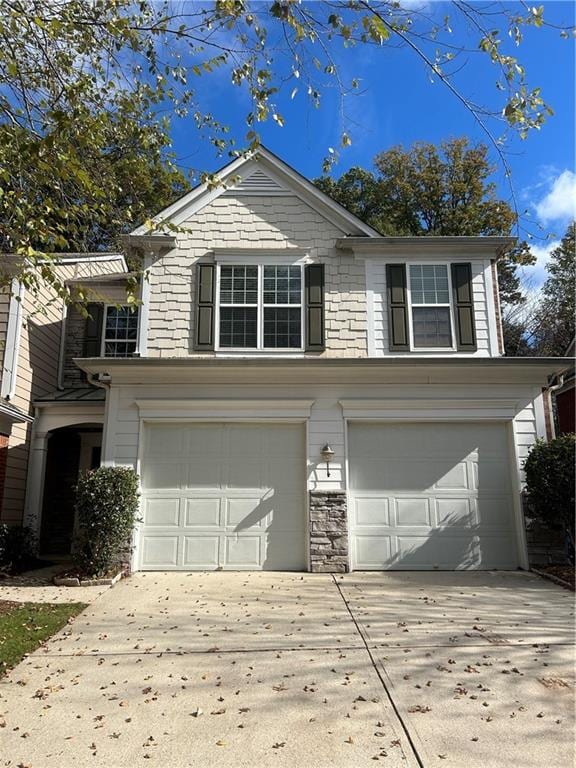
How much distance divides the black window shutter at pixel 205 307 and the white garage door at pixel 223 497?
59.0 inches

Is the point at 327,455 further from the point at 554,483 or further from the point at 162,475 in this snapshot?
the point at 554,483

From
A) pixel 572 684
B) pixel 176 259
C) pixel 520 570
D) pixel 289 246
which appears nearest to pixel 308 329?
pixel 289 246

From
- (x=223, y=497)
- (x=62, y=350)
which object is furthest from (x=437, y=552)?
(x=62, y=350)

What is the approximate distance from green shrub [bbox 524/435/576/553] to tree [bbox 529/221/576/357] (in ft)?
48.6

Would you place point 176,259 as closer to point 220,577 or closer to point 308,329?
point 308,329

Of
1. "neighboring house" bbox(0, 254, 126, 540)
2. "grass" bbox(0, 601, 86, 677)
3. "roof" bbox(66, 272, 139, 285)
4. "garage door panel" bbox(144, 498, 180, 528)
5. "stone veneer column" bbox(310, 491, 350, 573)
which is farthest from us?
"roof" bbox(66, 272, 139, 285)

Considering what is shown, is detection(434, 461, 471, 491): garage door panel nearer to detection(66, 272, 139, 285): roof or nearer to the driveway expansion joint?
the driveway expansion joint

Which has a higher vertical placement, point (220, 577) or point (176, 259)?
point (176, 259)

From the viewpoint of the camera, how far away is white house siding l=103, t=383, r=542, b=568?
888cm

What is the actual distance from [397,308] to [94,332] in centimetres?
666

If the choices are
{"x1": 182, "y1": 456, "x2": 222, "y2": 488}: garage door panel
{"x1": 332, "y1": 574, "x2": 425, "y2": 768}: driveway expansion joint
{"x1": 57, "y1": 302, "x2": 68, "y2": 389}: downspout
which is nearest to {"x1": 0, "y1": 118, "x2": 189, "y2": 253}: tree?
{"x1": 182, "y1": 456, "x2": 222, "y2": 488}: garage door panel

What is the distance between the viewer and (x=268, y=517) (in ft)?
28.7

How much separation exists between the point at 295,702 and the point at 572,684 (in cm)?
211

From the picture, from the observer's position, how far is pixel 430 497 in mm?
8844
